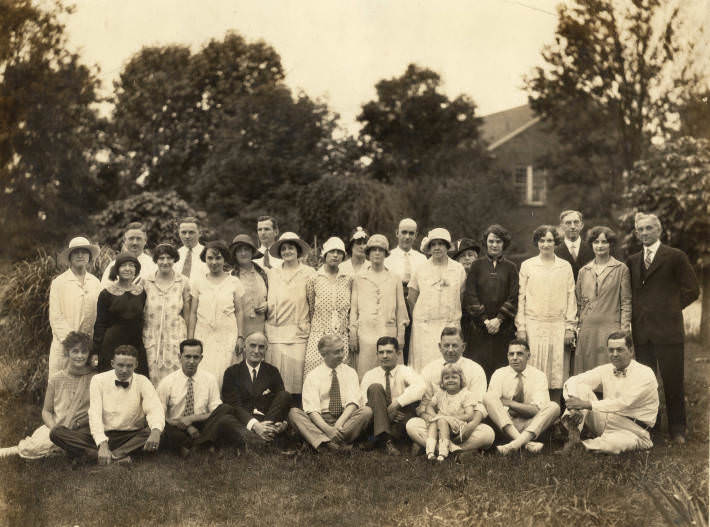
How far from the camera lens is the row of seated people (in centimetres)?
539

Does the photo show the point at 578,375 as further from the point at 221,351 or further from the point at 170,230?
the point at 170,230

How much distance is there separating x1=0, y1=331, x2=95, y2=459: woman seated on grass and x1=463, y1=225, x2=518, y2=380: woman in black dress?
3145 millimetres

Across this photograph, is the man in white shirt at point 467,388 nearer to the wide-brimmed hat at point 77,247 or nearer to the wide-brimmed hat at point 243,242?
the wide-brimmed hat at point 243,242

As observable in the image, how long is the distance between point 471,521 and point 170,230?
10516mm

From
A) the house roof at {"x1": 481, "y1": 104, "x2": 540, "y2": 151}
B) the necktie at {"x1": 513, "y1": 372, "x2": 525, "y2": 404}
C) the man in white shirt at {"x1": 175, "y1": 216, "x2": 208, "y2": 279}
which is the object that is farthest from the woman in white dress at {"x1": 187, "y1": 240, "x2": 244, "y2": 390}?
the house roof at {"x1": 481, "y1": 104, "x2": 540, "y2": 151}

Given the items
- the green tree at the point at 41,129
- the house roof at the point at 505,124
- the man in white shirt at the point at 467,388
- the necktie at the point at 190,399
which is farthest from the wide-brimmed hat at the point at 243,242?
the house roof at the point at 505,124

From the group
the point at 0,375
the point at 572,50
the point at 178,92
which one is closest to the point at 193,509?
the point at 0,375

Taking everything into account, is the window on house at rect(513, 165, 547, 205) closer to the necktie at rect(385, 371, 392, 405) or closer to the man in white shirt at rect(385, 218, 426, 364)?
the man in white shirt at rect(385, 218, 426, 364)

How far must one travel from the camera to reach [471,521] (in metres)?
4.16

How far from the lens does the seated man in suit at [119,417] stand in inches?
209

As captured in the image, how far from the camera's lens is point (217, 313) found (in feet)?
19.6

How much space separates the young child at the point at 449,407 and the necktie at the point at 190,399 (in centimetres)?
Result: 184

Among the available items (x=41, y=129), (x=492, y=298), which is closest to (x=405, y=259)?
(x=492, y=298)

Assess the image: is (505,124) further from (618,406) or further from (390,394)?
(618,406)
